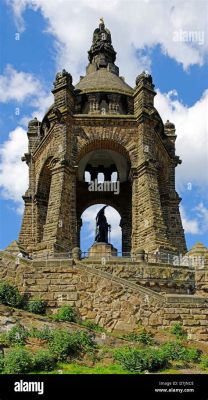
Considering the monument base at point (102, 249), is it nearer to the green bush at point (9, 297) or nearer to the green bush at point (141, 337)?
the green bush at point (9, 297)

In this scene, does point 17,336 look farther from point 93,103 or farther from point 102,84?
point 102,84

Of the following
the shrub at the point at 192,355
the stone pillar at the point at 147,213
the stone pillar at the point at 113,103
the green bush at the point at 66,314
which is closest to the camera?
the shrub at the point at 192,355

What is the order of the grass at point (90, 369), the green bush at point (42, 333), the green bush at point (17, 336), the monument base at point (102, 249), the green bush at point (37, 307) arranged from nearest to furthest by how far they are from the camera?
1. the grass at point (90, 369)
2. the green bush at point (17, 336)
3. the green bush at point (42, 333)
4. the green bush at point (37, 307)
5. the monument base at point (102, 249)

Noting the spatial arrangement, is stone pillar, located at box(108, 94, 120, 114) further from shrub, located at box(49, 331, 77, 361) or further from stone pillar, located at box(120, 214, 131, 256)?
shrub, located at box(49, 331, 77, 361)

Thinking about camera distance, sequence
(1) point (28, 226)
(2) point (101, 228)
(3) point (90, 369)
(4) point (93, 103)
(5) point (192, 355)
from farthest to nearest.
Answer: (2) point (101, 228) → (1) point (28, 226) → (4) point (93, 103) → (5) point (192, 355) → (3) point (90, 369)

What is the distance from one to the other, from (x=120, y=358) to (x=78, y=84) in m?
25.5

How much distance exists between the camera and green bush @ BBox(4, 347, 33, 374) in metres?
17.3

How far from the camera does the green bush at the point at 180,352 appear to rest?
64.9ft

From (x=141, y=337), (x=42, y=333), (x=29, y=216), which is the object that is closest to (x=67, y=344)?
(x=42, y=333)

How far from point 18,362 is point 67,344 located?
88.4 inches

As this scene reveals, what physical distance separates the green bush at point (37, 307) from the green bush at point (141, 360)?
499cm

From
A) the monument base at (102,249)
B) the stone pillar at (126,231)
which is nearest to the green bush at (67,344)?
the monument base at (102,249)

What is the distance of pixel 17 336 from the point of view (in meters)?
19.7

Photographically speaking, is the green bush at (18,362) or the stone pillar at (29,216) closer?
the green bush at (18,362)
